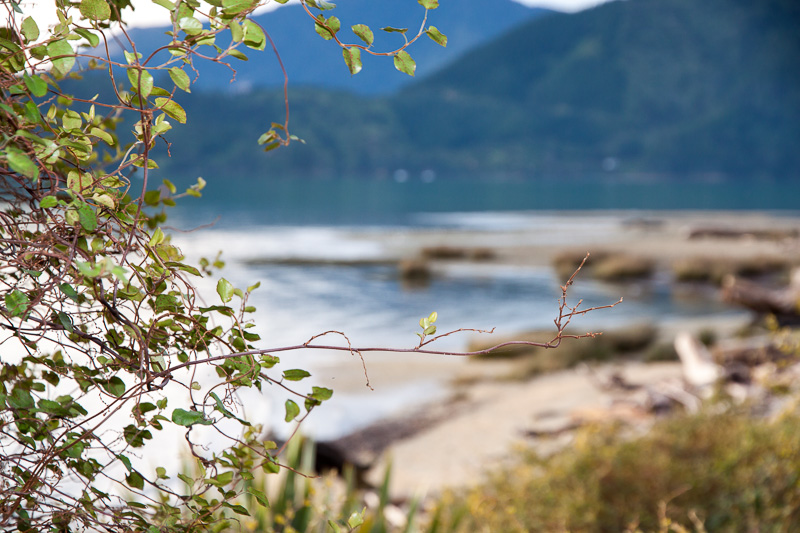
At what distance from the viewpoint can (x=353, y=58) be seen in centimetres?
114

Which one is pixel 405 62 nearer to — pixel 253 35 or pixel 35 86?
pixel 253 35

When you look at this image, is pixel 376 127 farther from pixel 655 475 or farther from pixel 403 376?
pixel 655 475

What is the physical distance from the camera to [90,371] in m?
1.20

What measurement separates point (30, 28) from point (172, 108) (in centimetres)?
21

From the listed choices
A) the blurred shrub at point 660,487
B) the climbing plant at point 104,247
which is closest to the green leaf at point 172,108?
the climbing plant at point 104,247

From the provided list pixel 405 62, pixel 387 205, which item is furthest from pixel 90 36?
pixel 387 205

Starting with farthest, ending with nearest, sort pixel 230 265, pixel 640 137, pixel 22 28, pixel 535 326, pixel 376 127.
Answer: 1. pixel 640 137
2. pixel 376 127
3. pixel 230 265
4. pixel 535 326
5. pixel 22 28

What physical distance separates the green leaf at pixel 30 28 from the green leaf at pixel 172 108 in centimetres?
18

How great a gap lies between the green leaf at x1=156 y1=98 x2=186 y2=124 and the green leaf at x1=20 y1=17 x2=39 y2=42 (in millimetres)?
179

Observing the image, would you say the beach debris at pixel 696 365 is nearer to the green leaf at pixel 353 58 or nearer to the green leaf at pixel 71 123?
the green leaf at pixel 353 58

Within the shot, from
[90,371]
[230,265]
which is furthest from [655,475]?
[230,265]

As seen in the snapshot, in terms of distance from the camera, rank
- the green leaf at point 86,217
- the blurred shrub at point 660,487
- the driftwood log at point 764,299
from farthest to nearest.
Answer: the driftwood log at point 764,299 < the blurred shrub at point 660,487 < the green leaf at point 86,217

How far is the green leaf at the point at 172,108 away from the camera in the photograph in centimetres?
102

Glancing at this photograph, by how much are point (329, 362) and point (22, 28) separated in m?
13.5
